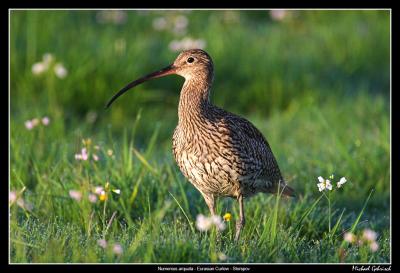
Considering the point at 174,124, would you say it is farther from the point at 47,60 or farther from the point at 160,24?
the point at 160,24

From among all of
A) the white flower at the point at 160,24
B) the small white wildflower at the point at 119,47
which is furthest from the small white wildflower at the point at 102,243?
the white flower at the point at 160,24

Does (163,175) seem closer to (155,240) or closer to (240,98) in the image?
Result: (155,240)

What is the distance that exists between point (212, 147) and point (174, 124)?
358 centimetres

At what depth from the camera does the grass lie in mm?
5062

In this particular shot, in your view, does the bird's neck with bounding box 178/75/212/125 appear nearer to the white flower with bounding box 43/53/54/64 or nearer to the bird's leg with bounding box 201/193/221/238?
the bird's leg with bounding box 201/193/221/238

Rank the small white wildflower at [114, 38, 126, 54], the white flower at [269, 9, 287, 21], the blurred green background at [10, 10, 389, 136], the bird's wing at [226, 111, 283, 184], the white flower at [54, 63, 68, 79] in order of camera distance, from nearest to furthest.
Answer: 1. the bird's wing at [226, 111, 283, 184]
2. the white flower at [54, 63, 68, 79]
3. the blurred green background at [10, 10, 389, 136]
4. the small white wildflower at [114, 38, 126, 54]
5. the white flower at [269, 9, 287, 21]

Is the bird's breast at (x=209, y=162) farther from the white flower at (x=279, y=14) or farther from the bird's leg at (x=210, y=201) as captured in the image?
the white flower at (x=279, y=14)

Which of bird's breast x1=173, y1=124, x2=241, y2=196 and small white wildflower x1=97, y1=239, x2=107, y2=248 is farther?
bird's breast x1=173, y1=124, x2=241, y2=196

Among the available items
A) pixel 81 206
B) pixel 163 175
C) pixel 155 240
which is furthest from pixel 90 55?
pixel 155 240

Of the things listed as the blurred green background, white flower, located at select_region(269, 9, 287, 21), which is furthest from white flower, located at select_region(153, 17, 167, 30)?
white flower, located at select_region(269, 9, 287, 21)

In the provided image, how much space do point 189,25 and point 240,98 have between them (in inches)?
84.6

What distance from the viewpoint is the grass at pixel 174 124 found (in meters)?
5.06

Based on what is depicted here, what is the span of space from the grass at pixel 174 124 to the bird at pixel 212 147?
26cm

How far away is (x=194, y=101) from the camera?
576cm
